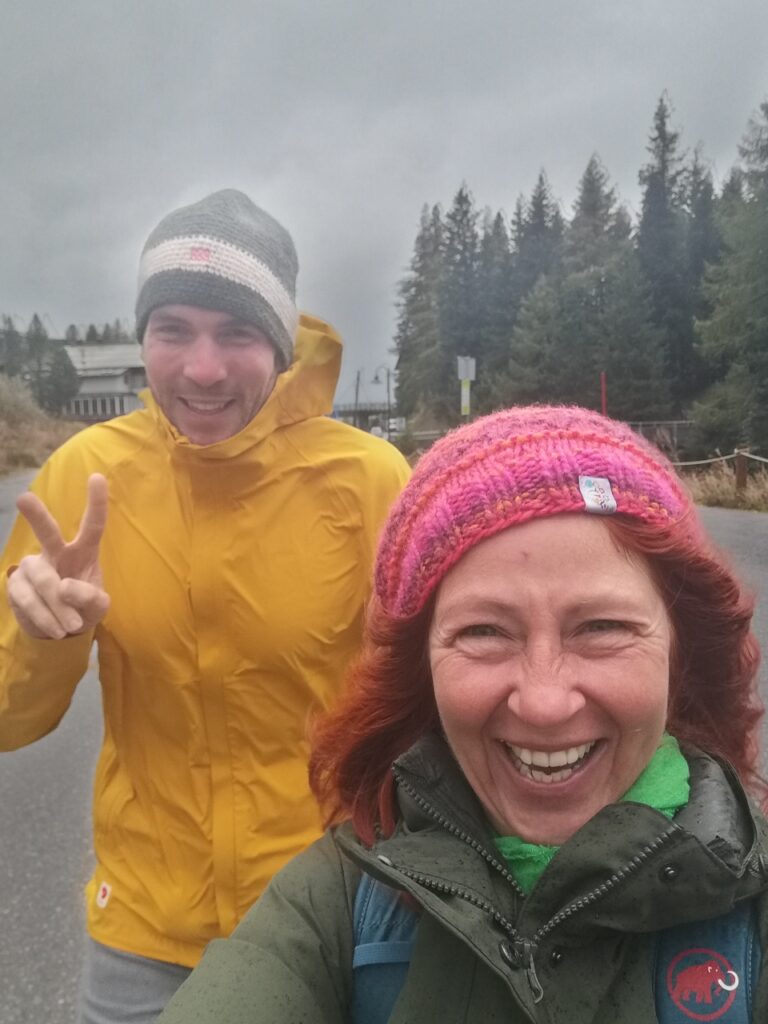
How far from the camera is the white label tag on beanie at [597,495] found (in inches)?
50.2

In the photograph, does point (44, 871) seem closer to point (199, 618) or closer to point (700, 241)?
point (199, 618)

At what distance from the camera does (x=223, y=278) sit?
186 centimetres

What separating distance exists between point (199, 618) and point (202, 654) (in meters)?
0.08

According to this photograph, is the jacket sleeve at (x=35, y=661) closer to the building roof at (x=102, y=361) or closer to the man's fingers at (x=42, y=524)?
the man's fingers at (x=42, y=524)

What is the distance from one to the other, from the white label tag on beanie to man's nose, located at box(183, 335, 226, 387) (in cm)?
90

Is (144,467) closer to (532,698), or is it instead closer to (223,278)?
(223,278)

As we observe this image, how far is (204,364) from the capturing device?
1.84 m

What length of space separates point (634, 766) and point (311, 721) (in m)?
0.79

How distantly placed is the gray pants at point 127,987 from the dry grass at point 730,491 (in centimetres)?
1404

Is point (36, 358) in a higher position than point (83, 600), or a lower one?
higher

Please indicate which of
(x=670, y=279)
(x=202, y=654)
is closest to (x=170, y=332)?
(x=202, y=654)

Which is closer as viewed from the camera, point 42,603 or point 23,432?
point 42,603

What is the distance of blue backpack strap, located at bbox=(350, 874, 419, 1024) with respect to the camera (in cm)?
128

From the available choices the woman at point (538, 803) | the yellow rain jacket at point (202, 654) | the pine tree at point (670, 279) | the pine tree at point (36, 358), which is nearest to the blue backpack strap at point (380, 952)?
the woman at point (538, 803)
